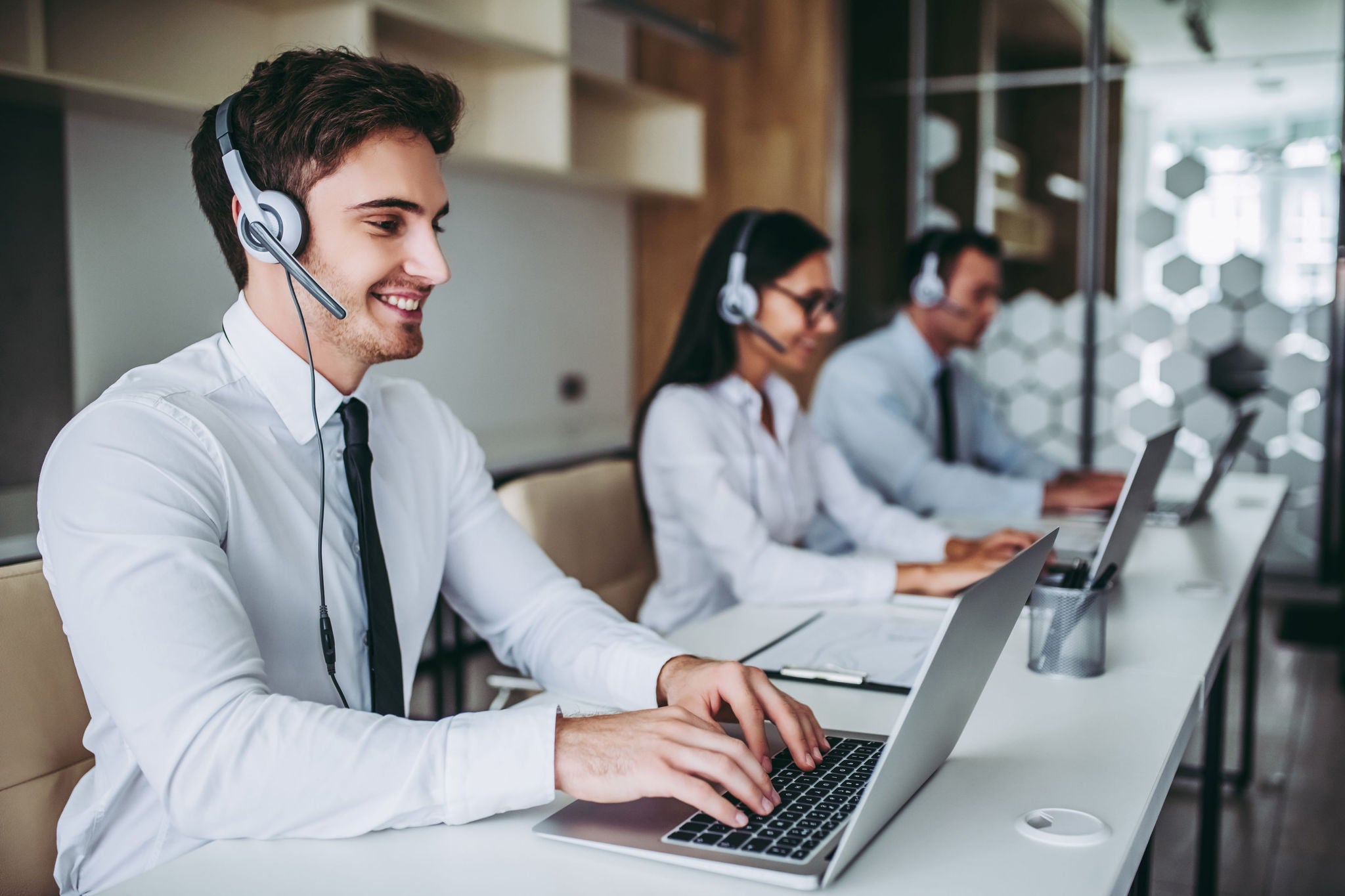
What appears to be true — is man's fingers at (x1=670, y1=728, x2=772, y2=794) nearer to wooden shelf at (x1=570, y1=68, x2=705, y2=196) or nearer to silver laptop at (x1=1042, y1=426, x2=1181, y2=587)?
silver laptop at (x1=1042, y1=426, x2=1181, y2=587)

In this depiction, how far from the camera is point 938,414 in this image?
10.3 ft

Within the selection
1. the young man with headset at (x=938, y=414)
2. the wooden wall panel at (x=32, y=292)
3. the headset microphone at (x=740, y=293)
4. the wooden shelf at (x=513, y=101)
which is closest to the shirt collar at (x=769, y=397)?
the headset microphone at (x=740, y=293)

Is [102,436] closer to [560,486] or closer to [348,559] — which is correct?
[348,559]

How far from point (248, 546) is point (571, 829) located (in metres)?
0.42

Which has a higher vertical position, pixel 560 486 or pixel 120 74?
pixel 120 74

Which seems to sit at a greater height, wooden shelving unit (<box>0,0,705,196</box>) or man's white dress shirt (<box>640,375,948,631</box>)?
wooden shelving unit (<box>0,0,705,196</box>)

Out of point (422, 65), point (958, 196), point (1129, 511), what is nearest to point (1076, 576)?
point (1129, 511)

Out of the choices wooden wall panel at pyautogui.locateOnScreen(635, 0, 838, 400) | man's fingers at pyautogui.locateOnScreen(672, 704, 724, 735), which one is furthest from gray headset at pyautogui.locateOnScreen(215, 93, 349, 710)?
wooden wall panel at pyautogui.locateOnScreen(635, 0, 838, 400)

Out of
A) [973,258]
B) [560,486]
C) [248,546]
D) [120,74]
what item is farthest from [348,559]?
[973,258]

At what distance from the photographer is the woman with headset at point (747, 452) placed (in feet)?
6.20

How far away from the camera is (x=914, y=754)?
844 millimetres

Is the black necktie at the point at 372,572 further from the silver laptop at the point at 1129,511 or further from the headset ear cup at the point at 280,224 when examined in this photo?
the silver laptop at the point at 1129,511

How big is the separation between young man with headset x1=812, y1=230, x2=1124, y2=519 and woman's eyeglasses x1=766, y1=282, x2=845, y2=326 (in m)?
0.63

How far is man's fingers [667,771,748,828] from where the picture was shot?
818 mm
